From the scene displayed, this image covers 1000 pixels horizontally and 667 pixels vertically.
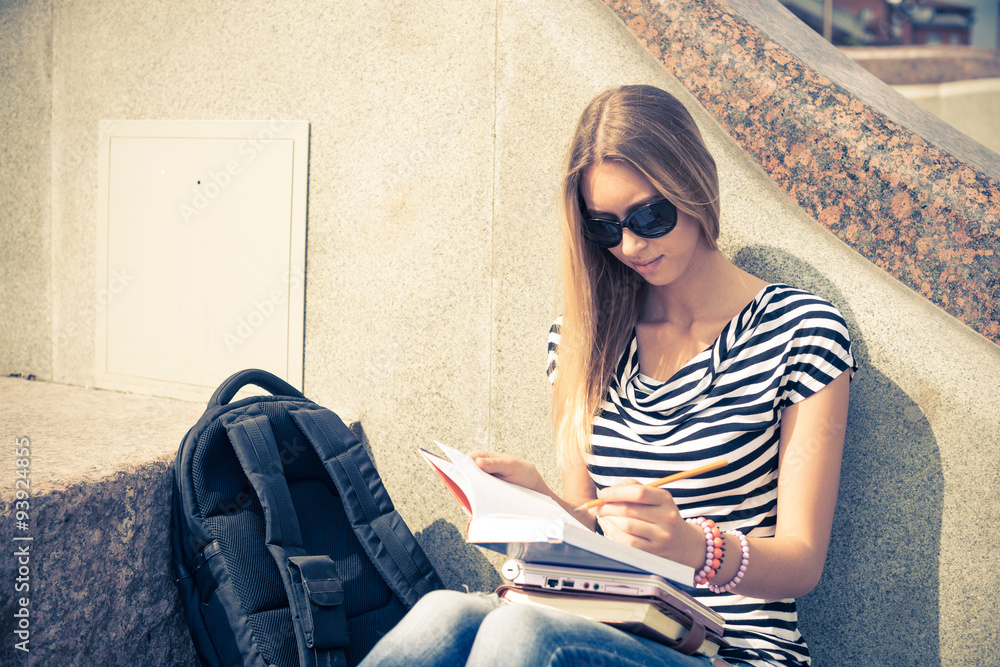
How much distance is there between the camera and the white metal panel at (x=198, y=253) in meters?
2.74

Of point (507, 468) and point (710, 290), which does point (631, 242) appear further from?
point (507, 468)

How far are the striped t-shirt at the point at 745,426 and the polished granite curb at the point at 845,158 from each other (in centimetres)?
39

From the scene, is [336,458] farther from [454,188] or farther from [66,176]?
[66,176]

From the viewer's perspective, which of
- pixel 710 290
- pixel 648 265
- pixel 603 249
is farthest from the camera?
pixel 603 249

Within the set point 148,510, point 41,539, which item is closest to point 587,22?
point 148,510

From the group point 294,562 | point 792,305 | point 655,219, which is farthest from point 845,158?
point 294,562

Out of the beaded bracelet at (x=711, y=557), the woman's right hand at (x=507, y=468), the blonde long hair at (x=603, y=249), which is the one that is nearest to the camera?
the beaded bracelet at (x=711, y=557)

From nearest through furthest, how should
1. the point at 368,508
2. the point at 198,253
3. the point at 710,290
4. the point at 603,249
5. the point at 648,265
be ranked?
the point at 648,265 < the point at 710,290 < the point at 603,249 < the point at 368,508 < the point at 198,253

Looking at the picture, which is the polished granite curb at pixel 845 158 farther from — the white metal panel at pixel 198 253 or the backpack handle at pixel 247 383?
the backpack handle at pixel 247 383

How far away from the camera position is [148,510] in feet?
6.56

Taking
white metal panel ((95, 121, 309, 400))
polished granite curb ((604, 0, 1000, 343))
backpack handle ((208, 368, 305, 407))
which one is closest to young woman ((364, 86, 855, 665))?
polished granite curb ((604, 0, 1000, 343))

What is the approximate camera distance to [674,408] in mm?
1747

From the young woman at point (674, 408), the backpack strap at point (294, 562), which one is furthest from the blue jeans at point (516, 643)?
the backpack strap at point (294, 562)

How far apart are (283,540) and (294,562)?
9 cm
